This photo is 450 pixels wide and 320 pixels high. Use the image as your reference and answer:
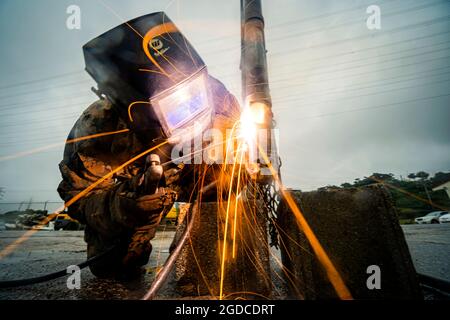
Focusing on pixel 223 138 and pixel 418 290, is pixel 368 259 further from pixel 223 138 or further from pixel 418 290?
pixel 223 138

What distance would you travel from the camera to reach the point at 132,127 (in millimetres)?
2182

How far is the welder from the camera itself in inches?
64.8

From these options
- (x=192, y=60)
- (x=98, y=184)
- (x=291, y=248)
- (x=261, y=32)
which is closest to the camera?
(x=291, y=248)

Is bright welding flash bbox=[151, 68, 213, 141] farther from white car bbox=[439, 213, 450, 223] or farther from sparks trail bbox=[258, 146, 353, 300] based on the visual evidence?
white car bbox=[439, 213, 450, 223]

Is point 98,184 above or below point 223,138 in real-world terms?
below

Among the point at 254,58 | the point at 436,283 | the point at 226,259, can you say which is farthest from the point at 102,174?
the point at 254,58

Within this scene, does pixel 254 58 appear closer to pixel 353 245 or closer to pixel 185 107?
pixel 185 107

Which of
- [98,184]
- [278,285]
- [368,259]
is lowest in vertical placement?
[278,285]

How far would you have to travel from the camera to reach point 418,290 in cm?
113

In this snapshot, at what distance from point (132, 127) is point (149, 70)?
689 mm

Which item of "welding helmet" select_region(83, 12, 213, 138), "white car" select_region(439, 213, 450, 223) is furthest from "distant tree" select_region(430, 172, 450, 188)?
"welding helmet" select_region(83, 12, 213, 138)
